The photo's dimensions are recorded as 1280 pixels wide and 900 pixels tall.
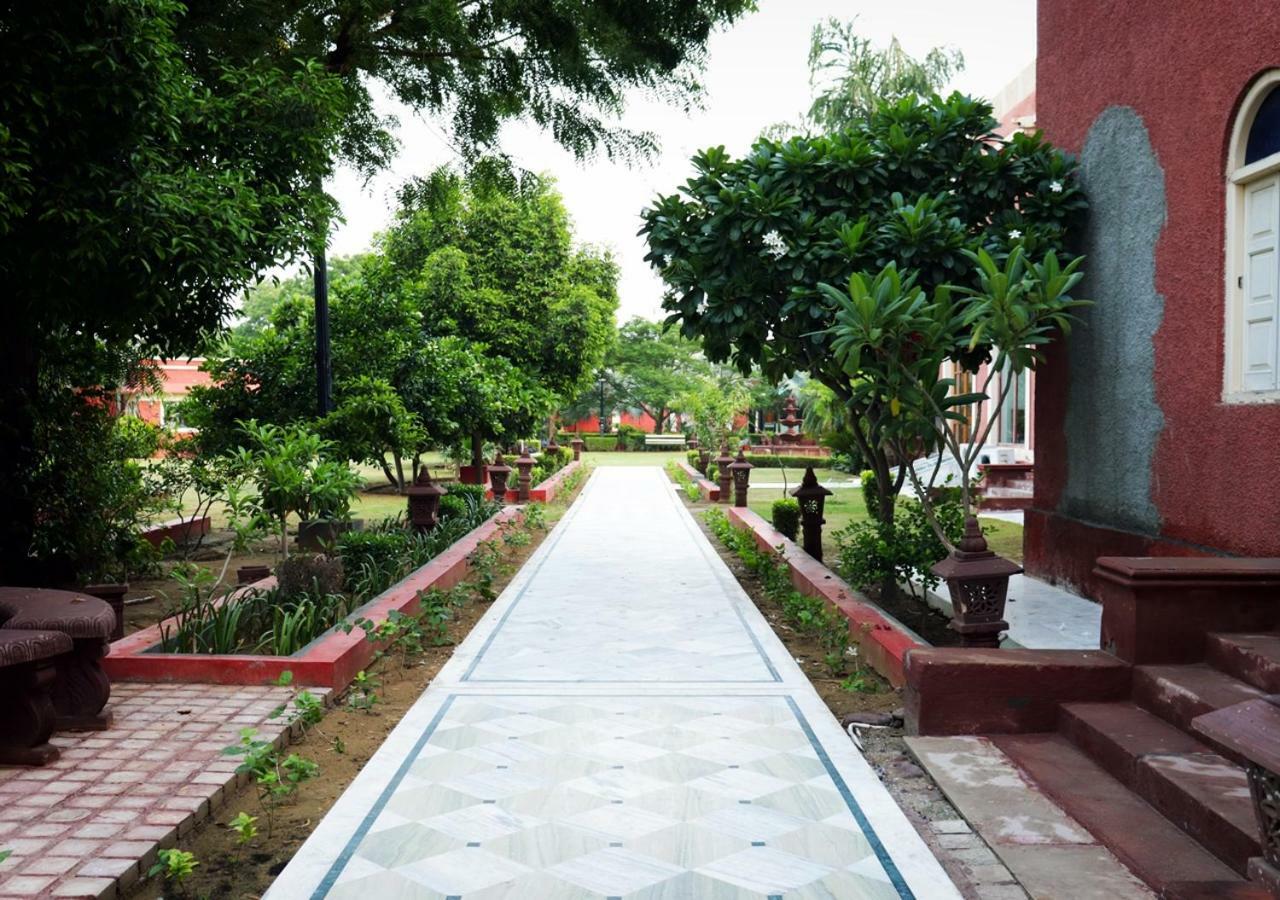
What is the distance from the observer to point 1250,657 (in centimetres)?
405

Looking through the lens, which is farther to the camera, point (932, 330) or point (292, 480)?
point (292, 480)

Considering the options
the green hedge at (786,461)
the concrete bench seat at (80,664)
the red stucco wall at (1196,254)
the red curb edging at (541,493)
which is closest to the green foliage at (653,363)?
the green hedge at (786,461)

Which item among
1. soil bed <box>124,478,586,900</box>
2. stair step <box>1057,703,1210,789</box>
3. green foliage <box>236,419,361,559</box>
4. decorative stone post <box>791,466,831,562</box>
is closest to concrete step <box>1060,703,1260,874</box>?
stair step <box>1057,703,1210,789</box>

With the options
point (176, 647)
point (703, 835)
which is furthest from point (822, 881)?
point (176, 647)

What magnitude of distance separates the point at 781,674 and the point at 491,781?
2259 mm

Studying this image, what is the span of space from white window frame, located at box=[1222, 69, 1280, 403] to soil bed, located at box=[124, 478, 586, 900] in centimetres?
491

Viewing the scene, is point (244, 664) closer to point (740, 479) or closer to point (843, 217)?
point (843, 217)

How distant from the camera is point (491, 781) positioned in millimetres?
4074

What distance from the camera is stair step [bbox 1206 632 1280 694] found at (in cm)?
389

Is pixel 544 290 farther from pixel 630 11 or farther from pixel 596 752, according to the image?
pixel 596 752

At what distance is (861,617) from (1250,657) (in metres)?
2.56

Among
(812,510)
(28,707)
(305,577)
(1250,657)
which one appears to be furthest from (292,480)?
(1250,657)

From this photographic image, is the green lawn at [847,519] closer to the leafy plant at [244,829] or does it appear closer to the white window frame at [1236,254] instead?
the white window frame at [1236,254]

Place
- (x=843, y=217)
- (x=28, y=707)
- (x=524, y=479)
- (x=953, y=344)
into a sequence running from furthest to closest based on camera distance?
(x=524, y=479) < (x=843, y=217) < (x=953, y=344) < (x=28, y=707)
